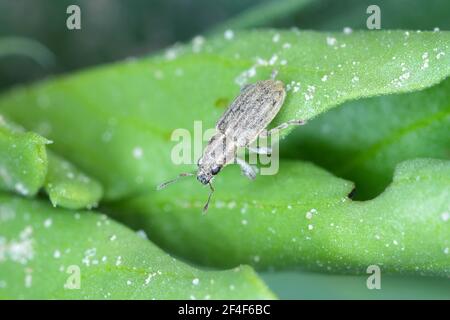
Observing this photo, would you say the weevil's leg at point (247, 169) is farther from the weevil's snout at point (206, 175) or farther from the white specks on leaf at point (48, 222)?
the white specks on leaf at point (48, 222)

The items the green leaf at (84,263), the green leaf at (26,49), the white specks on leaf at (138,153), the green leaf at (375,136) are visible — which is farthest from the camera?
the green leaf at (26,49)

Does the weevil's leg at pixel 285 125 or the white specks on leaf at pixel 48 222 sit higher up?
the weevil's leg at pixel 285 125

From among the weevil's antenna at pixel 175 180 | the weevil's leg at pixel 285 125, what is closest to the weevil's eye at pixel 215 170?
the weevil's antenna at pixel 175 180

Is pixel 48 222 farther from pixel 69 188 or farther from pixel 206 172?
pixel 206 172

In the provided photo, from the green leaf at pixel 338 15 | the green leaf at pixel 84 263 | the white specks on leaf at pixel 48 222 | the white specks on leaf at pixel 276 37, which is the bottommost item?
the green leaf at pixel 84 263

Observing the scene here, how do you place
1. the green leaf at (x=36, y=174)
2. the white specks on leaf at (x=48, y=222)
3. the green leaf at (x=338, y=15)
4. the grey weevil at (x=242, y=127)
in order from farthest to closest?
the green leaf at (x=338, y=15) → the white specks on leaf at (x=48, y=222) → the grey weevil at (x=242, y=127) → the green leaf at (x=36, y=174)

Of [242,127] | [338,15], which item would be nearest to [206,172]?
[242,127]
